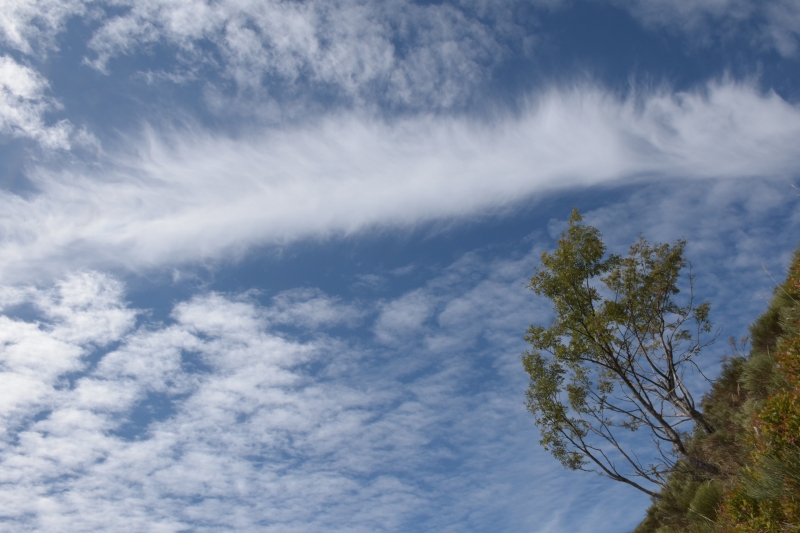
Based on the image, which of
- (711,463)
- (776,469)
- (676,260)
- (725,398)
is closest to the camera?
(776,469)

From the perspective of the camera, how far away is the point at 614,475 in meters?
17.8

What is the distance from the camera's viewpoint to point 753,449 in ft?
27.9

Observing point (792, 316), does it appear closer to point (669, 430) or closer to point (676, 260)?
point (669, 430)

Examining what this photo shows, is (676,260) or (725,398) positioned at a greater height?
(676,260)

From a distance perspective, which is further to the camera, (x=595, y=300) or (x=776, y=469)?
(x=595, y=300)

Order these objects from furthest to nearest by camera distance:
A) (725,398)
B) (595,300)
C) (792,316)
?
(595,300) → (725,398) → (792,316)

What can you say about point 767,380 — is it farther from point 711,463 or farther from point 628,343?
point 628,343

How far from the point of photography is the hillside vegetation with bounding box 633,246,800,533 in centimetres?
742

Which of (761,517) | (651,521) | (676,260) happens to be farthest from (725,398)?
(761,517)

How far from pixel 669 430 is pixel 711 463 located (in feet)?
11.1

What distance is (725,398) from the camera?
16906 mm

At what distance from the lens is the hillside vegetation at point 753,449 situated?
7422mm

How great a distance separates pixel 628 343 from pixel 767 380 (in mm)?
6989

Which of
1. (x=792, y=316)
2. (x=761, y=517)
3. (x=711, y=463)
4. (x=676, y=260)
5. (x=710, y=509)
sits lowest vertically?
(x=761, y=517)
